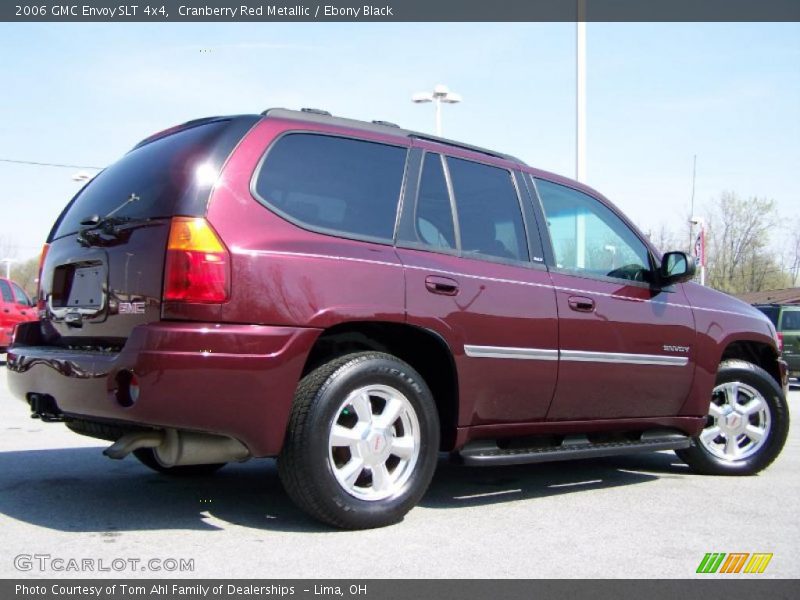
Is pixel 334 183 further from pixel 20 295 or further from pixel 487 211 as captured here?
pixel 20 295

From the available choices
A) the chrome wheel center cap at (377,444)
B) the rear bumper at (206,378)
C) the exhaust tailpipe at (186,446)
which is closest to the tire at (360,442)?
the chrome wheel center cap at (377,444)

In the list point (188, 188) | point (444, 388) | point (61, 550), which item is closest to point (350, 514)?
point (444, 388)

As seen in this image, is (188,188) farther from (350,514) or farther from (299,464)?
(350,514)

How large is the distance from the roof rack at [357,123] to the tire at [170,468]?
2121 mm

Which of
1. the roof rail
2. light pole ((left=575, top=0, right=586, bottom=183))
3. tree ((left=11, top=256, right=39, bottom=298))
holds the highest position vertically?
light pole ((left=575, top=0, right=586, bottom=183))

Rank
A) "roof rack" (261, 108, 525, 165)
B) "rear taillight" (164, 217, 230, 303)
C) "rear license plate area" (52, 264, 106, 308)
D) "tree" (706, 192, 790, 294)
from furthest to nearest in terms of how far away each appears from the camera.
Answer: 1. "tree" (706, 192, 790, 294)
2. "roof rack" (261, 108, 525, 165)
3. "rear license plate area" (52, 264, 106, 308)
4. "rear taillight" (164, 217, 230, 303)

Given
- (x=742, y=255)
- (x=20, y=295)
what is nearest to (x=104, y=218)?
(x=20, y=295)

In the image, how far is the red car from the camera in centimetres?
1441

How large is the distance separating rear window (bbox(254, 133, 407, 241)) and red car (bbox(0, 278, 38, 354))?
11983 mm

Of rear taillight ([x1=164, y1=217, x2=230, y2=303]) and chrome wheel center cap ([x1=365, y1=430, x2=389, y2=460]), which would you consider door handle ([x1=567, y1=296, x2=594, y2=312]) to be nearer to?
chrome wheel center cap ([x1=365, y1=430, x2=389, y2=460])

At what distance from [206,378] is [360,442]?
776 millimetres

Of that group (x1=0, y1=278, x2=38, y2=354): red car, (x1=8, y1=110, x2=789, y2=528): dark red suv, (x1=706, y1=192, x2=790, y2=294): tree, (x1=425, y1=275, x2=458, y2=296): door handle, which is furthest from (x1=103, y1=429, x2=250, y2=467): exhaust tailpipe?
(x1=706, y1=192, x2=790, y2=294): tree

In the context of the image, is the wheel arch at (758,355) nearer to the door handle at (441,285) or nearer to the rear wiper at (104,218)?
the door handle at (441,285)

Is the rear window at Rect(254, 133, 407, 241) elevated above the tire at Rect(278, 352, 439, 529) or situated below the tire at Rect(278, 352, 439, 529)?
above
